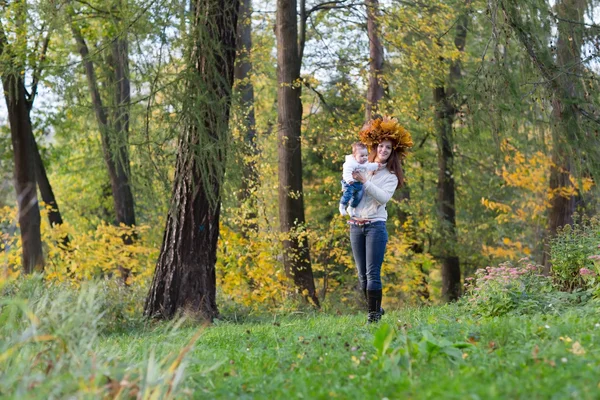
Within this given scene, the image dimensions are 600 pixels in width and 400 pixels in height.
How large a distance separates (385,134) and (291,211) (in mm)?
5586

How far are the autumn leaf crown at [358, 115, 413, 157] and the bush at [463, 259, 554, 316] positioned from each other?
154 centimetres

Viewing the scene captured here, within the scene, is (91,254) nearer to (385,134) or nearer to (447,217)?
(447,217)

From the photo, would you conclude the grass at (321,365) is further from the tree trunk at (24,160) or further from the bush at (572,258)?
the tree trunk at (24,160)

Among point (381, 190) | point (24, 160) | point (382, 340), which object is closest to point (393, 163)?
point (381, 190)

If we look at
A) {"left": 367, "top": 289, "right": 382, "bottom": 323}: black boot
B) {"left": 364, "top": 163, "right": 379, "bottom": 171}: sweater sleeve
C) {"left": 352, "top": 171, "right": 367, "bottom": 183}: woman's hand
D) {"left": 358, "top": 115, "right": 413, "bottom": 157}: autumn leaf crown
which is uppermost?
{"left": 358, "top": 115, "right": 413, "bottom": 157}: autumn leaf crown

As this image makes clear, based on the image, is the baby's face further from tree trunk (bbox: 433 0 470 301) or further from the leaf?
tree trunk (bbox: 433 0 470 301)

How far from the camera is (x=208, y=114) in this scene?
8.38 metres

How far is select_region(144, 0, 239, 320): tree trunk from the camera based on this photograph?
834 centimetres

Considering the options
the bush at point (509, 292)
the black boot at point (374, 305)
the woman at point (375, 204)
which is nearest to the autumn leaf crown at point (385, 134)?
the woman at point (375, 204)

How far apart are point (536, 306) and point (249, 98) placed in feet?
32.6

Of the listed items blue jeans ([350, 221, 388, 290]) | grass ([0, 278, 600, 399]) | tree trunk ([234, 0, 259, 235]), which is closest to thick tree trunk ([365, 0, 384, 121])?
tree trunk ([234, 0, 259, 235])

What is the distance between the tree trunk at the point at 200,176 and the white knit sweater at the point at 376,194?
84.6 inches

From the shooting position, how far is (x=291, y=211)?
12352mm

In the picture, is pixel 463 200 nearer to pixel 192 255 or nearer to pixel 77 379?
pixel 192 255
